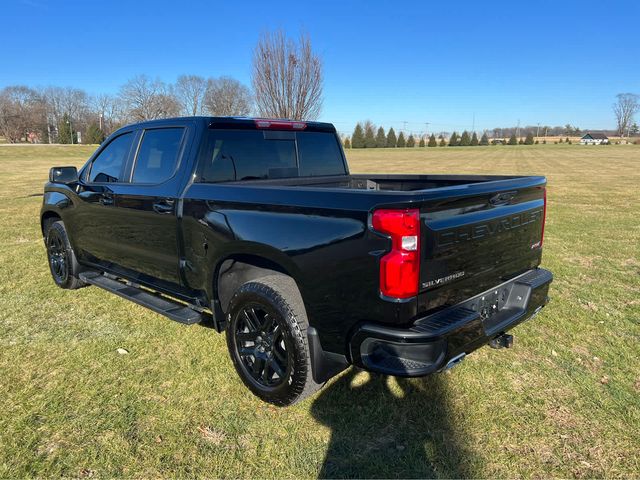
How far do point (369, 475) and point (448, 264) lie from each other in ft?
3.98

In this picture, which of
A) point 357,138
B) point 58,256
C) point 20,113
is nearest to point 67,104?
point 20,113

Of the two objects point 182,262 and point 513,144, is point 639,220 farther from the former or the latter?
point 513,144

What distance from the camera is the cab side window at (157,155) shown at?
3701 mm

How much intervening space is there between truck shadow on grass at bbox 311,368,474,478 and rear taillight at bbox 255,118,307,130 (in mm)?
2096

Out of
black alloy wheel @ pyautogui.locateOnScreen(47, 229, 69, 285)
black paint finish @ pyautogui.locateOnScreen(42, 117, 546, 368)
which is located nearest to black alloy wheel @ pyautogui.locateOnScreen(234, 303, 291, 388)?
black paint finish @ pyautogui.locateOnScreen(42, 117, 546, 368)

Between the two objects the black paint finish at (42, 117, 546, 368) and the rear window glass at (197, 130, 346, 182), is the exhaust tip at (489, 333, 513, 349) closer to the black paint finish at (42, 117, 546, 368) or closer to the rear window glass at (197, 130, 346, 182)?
the black paint finish at (42, 117, 546, 368)

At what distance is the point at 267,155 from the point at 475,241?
1.94 m

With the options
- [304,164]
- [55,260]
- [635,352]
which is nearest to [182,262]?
[304,164]

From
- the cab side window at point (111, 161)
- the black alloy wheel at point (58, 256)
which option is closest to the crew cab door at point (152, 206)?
the cab side window at point (111, 161)

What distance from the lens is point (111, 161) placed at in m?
4.47

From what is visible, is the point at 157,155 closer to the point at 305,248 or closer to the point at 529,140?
the point at 305,248

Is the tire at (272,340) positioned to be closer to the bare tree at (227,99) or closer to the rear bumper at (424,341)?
the rear bumper at (424,341)

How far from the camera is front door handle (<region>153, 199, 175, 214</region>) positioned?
3546mm

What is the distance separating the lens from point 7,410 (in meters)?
3.00
